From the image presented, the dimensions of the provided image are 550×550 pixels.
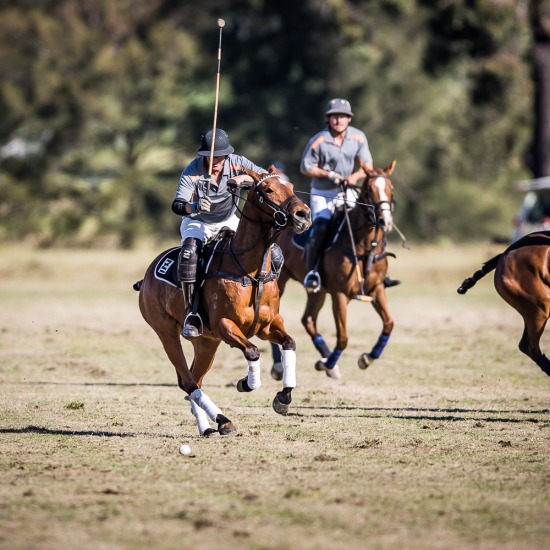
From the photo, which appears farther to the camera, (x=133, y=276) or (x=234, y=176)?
(x=133, y=276)

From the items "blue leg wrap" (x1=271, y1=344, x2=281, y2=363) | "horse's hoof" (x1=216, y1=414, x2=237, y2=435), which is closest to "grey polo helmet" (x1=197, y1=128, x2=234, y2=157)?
"horse's hoof" (x1=216, y1=414, x2=237, y2=435)

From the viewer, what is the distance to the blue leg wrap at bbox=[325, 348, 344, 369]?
13421 mm

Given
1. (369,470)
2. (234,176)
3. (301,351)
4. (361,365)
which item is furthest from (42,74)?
(369,470)

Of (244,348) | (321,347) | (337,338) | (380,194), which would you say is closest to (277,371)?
(337,338)

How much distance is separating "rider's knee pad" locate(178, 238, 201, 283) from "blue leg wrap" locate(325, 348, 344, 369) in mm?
4161

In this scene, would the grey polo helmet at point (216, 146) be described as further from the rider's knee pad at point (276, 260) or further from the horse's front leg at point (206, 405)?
the horse's front leg at point (206, 405)

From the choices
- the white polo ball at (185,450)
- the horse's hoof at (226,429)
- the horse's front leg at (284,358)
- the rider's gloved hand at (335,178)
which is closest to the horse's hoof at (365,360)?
→ the rider's gloved hand at (335,178)

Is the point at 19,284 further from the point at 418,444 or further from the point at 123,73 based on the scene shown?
the point at 418,444

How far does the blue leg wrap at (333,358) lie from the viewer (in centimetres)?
1342

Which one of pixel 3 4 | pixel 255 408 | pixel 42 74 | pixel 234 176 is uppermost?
pixel 3 4

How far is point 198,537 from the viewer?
624 cm

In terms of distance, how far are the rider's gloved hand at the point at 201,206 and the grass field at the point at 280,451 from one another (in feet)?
6.36

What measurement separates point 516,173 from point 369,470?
129ft

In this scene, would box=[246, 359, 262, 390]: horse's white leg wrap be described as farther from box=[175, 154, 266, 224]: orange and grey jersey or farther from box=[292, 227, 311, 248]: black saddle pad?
box=[292, 227, 311, 248]: black saddle pad
